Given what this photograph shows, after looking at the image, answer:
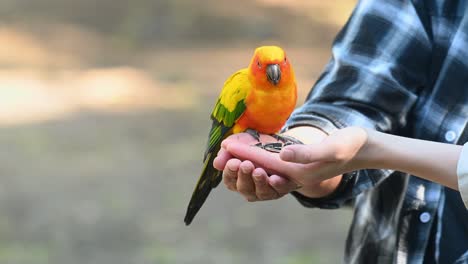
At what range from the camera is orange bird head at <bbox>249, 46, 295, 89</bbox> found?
158 cm

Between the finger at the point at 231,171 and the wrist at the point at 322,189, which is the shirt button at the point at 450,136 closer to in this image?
the wrist at the point at 322,189

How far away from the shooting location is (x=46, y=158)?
5043 mm

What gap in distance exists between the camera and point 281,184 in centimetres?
155

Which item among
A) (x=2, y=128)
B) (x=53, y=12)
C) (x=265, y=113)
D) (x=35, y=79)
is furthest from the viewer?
(x=53, y=12)

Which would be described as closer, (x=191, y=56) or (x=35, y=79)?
(x=35, y=79)

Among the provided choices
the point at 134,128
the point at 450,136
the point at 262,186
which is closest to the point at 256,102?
the point at 262,186

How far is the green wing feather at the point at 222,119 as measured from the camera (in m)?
1.67

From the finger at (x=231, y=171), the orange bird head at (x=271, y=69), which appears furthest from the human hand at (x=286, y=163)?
the orange bird head at (x=271, y=69)

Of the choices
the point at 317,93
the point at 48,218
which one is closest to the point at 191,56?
the point at 48,218

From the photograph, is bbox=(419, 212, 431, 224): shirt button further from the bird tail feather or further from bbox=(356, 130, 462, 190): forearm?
the bird tail feather

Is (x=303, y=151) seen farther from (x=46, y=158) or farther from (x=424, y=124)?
(x=46, y=158)

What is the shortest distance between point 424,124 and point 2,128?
4189 mm

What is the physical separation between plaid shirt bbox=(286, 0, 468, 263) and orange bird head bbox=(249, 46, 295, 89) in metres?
0.18

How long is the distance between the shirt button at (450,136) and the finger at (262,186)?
0.37 metres
